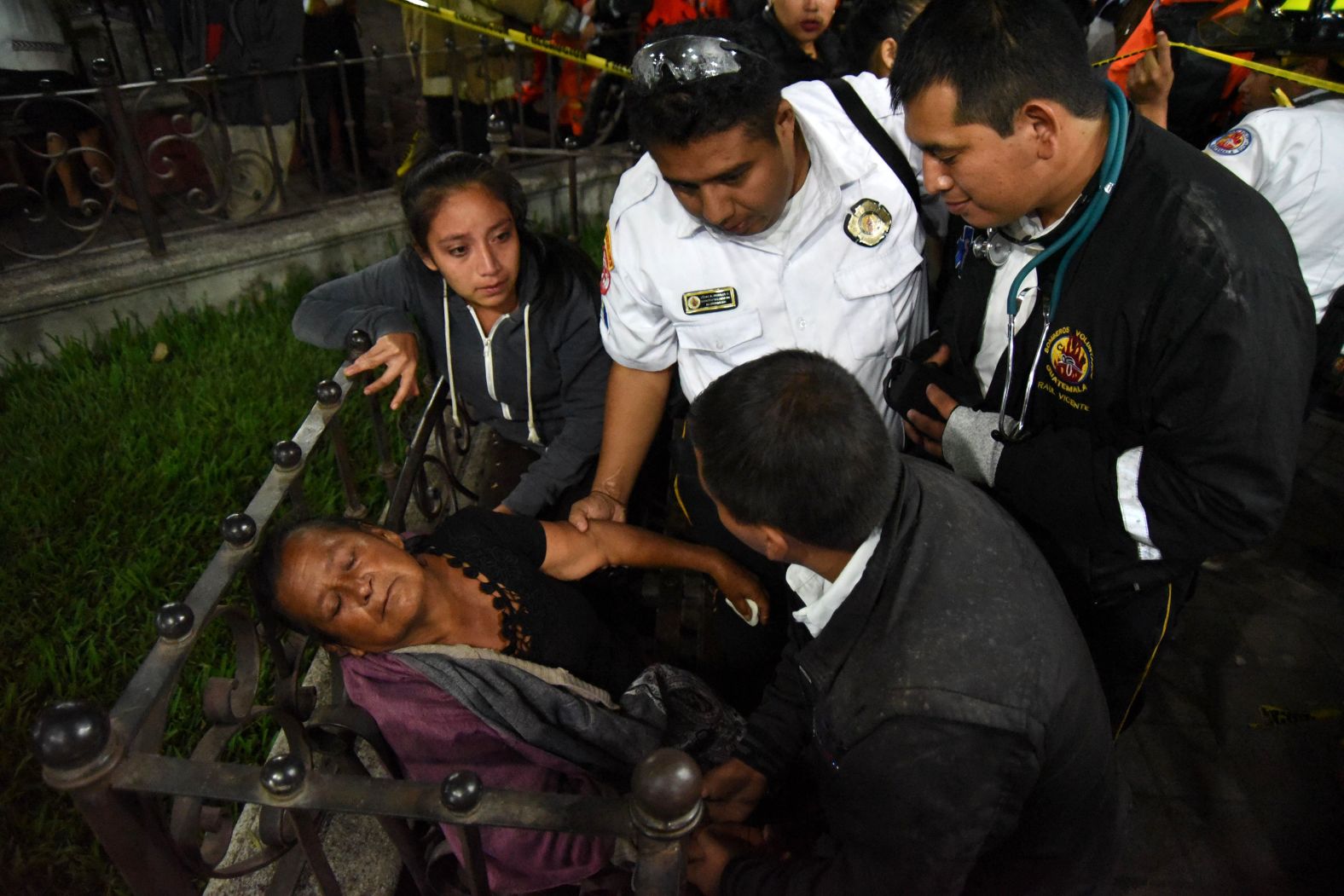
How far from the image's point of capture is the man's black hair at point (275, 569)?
1.88 meters

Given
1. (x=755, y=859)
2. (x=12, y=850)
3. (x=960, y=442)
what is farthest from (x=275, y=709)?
(x=960, y=442)

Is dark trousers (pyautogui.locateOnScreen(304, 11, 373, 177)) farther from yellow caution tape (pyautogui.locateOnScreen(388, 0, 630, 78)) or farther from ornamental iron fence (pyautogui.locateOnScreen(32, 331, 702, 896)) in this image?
ornamental iron fence (pyautogui.locateOnScreen(32, 331, 702, 896))

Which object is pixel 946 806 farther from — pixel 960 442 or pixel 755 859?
pixel 960 442

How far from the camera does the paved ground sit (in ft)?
8.38

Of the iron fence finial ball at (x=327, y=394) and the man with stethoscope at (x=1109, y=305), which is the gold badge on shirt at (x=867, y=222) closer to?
the man with stethoscope at (x=1109, y=305)

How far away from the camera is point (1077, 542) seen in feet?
5.96

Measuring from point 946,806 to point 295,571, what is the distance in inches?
53.9

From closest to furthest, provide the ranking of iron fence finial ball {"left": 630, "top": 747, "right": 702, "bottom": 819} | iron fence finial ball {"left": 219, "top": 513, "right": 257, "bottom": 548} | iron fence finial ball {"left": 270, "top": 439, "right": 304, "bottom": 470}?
iron fence finial ball {"left": 630, "top": 747, "right": 702, "bottom": 819}
iron fence finial ball {"left": 219, "top": 513, "right": 257, "bottom": 548}
iron fence finial ball {"left": 270, "top": 439, "right": 304, "bottom": 470}

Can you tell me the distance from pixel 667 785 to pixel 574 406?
1754 millimetres

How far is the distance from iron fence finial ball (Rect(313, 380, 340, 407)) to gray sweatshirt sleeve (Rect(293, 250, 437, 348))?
0.41 meters

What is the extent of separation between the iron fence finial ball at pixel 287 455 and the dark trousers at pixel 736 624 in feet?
3.42

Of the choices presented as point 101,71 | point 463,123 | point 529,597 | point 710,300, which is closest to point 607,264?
point 710,300

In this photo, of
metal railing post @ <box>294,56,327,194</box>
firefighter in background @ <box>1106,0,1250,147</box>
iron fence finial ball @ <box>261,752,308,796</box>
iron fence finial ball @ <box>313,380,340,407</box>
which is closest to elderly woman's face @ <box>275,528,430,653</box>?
iron fence finial ball @ <box>313,380,340,407</box>

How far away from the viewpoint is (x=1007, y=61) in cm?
149
